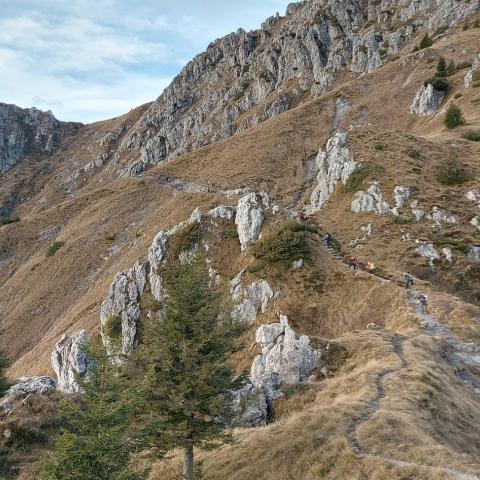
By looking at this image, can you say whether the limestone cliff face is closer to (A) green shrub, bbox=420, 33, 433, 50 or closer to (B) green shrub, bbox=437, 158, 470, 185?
(A) green shrub, bbox=420, 33, 433, 50

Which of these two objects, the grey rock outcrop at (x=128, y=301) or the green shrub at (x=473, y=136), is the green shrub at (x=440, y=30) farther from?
the grey rock outcrop at (x=128, y=301)

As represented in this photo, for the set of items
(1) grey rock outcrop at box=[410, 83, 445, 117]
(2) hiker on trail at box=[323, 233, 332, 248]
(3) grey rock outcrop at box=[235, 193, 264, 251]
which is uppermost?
(1) grey rock outcrop at box=[410, 83, 445, 117]

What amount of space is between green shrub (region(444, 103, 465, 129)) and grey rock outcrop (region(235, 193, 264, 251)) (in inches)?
1681

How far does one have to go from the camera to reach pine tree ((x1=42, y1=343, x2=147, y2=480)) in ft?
39.8

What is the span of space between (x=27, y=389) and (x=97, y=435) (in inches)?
707

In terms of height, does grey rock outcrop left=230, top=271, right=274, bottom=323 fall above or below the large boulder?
→ above

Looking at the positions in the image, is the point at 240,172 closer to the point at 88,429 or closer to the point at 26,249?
the point at 26,249

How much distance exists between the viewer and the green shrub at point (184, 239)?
50375mm

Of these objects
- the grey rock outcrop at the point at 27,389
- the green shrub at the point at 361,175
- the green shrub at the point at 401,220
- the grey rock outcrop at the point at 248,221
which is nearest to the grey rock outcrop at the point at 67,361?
the grey rock outcrop at the point at 27,389

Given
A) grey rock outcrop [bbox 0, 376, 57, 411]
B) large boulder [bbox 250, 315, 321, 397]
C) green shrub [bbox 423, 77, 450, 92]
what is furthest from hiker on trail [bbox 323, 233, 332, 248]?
green shrub [bbox 423, 77, 450, 92]

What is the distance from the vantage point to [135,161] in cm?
17900

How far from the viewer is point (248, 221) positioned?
50312 millimetres

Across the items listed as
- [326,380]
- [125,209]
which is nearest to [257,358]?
[326,380]

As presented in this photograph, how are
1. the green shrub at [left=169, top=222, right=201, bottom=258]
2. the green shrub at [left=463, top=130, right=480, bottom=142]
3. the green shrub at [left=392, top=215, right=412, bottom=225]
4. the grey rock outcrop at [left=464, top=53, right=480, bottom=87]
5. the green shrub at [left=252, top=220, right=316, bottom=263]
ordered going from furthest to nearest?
the grey rock outcrop at [left=464, top=53, right=480, bottom=87] → the green shrub at [left=463, top=130, right=480, bottom=142] → the green shrub at [left=169, top=222, right=201, bottom=258] → the green shrub at [left=392, top=215, right=412, bottom=225] → the green shrub at [left=252, top=220, right=316, bottom=263]
